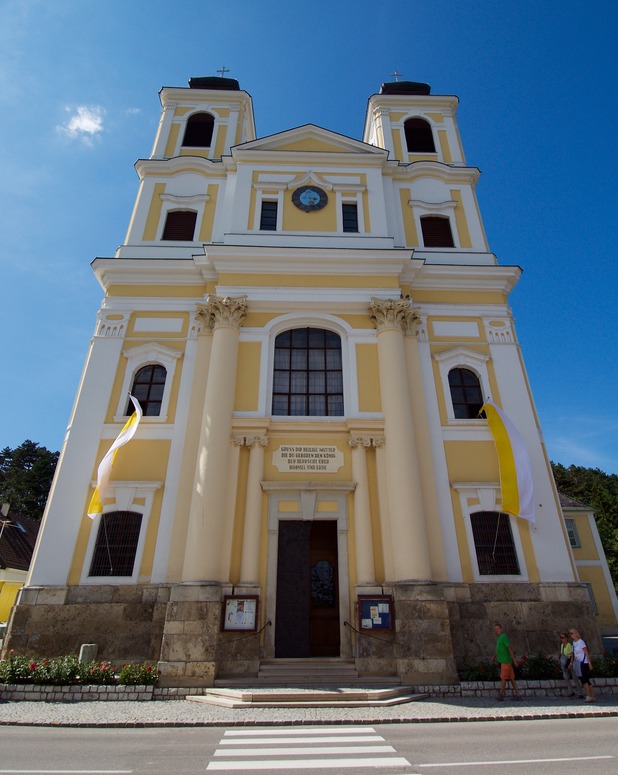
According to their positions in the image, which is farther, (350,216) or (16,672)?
(350,216)

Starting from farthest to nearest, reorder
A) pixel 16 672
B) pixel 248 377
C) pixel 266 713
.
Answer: pixel 248 377, pixel 16 672, pixel 266 713

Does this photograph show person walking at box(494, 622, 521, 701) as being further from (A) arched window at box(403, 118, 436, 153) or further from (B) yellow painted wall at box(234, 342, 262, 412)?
(A) arched window at box(403, 118, 436, 153)

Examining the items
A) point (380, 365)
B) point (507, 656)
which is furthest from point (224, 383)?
point (507, 656)

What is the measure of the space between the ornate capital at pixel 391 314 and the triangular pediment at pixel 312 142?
336 inches

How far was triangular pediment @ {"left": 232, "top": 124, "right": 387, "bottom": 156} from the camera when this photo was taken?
21016 mm

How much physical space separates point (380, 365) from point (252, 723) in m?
10.4

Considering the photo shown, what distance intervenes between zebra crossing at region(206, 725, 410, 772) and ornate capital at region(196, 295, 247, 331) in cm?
1141

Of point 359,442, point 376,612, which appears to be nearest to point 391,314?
point 359,442

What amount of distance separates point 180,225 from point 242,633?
50.6ft

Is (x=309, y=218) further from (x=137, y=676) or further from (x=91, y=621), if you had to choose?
(x=137, y=676)

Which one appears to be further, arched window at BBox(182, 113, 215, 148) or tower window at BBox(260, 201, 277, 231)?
arched window at BBox(182, 113, 215, 148)

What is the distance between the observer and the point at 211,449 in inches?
541

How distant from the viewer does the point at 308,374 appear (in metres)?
16.4

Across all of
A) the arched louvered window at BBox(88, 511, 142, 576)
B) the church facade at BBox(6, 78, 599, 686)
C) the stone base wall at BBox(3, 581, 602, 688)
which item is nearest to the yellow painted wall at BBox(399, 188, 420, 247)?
the church facade at BBox(6, 78, 599, 686)
